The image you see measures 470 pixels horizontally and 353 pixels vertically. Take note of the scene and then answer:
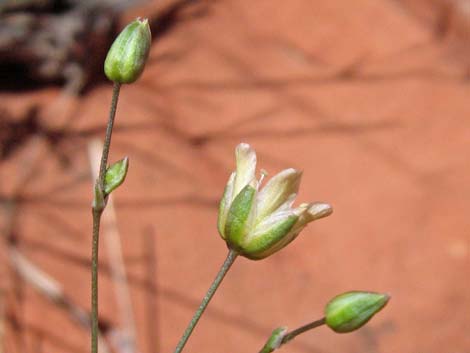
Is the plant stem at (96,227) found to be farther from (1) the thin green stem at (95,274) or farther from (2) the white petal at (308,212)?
(2) the white petal at (308,212)

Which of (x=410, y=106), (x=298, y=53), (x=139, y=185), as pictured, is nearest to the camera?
(x=139, y=185)

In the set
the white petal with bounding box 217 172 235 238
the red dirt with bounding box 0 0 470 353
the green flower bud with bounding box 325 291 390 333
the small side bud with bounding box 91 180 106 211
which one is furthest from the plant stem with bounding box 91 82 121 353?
the red dirt with bounding box 0 0 470 353

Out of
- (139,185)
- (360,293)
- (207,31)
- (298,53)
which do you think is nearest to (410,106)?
(298,53)

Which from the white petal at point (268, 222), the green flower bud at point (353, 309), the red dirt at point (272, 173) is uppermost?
the red dirt at point (272, 173)

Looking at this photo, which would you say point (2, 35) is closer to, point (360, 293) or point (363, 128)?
point (363, 128)

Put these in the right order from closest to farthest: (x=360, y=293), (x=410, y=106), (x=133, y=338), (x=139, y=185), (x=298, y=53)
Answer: (x=360, y=293) < (x=133, y=338) < (x=139, y=185) < (x=410, y=106) < (x=298, y=53)

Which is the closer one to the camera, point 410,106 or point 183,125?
point 183,125

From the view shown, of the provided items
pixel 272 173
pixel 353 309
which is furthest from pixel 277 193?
pixel 272 173

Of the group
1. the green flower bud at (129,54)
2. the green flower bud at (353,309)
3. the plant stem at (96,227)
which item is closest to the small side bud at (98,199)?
the plant stem at (96,227)
